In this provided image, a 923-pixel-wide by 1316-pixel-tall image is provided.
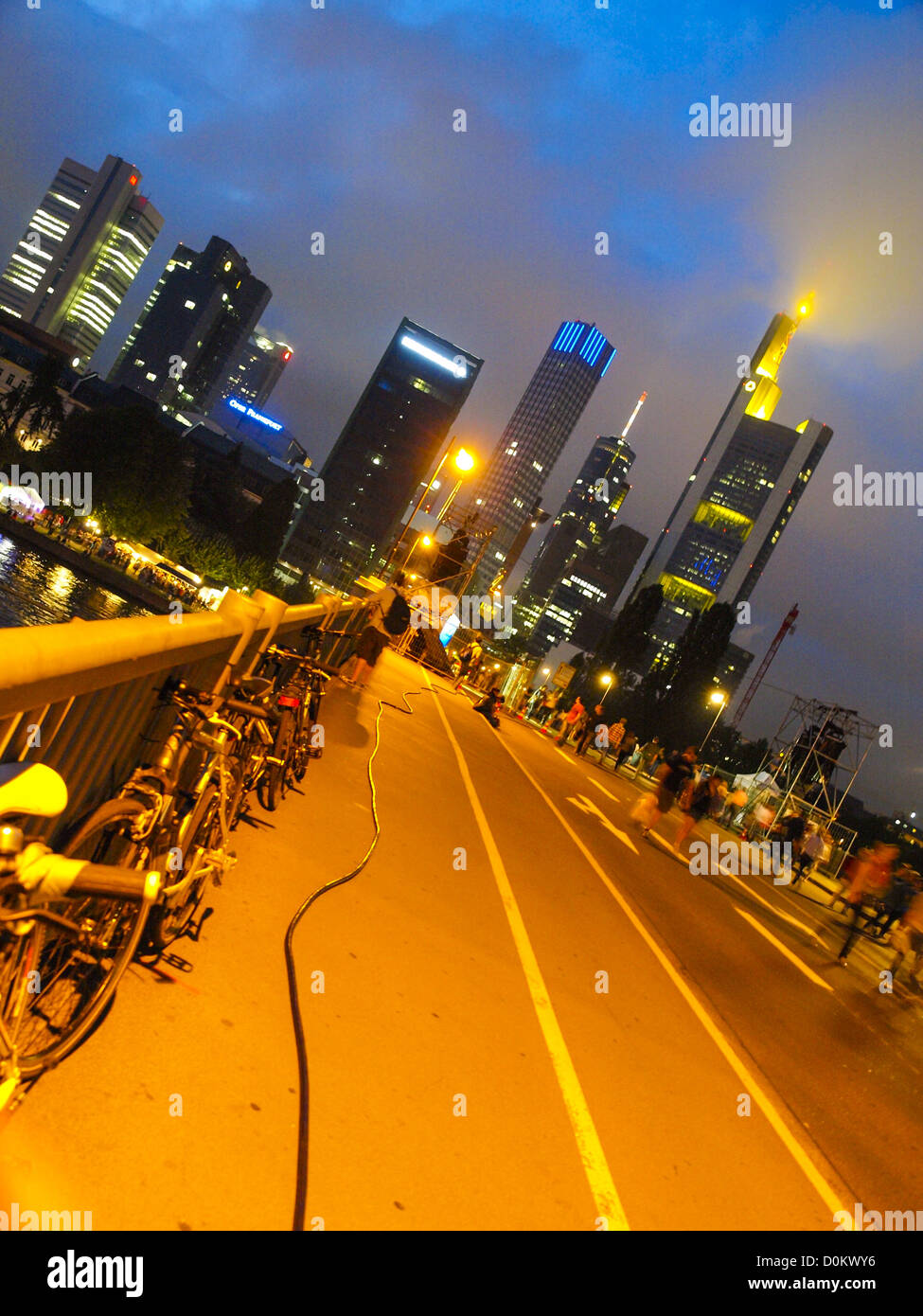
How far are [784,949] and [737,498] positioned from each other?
581 feet

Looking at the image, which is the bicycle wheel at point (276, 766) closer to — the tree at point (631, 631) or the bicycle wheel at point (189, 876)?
the bicycle wheel at point (189, 876)

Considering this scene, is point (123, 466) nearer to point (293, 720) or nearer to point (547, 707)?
point (547, 707)

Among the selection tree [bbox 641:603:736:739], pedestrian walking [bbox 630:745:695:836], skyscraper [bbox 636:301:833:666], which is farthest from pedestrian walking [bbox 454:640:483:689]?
skyscraper [bbox 636:301:833:666]

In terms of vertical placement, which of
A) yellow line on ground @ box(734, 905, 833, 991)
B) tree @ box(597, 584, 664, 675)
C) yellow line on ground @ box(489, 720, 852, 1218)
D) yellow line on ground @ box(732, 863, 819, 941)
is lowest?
yellow line on ground @ box(489, 720, 852, 1218)

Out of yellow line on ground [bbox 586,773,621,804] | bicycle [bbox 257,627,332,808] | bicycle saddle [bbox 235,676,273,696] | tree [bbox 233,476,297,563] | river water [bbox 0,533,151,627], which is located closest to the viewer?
bicycle saddle [bbox 235,676,273,696]

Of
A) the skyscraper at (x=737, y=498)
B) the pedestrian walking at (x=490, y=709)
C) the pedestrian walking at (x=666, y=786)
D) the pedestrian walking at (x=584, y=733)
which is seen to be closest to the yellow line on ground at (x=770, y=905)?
the pedestrian walking at (x=666, y=786)

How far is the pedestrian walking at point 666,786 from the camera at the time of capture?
52.2ft

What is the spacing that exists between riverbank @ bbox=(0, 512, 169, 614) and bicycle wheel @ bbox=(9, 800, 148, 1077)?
216 feet

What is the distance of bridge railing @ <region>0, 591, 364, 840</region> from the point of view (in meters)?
2.73

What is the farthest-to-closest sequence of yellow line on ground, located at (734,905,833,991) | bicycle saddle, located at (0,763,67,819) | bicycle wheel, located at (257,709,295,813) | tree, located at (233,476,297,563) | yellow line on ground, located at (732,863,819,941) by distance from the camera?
tree, located at (233,476,297,563), yellow line on ground, located at (732,863,819,941), yellow line on ground, located at (734,905,833,991), bicycle wheel, located at (257,709,295,813), bicycle saddle, located at (0,763,67,819)

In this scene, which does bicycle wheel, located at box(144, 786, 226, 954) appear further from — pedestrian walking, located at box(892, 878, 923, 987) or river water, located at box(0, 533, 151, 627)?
river water, located at box(0, 533, 151, 627)

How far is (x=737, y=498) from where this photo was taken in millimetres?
174125

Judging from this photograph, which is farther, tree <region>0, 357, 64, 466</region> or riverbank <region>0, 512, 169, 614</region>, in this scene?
tree <region>0, 357, 64, 466</region>

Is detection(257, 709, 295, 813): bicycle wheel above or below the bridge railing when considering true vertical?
below
